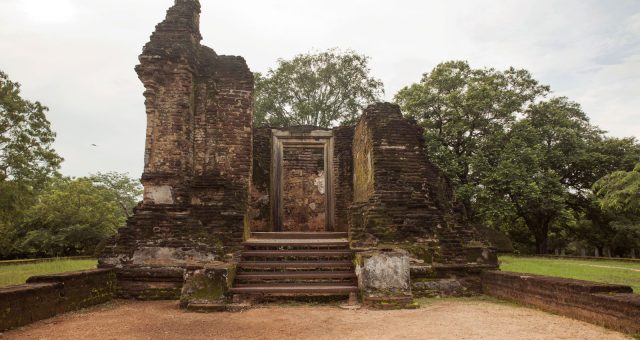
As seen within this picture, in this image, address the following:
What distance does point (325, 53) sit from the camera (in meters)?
23.5

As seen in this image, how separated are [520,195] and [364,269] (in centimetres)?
1381

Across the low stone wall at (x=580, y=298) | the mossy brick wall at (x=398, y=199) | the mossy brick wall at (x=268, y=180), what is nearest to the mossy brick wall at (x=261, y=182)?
the mossy brick wall at (x=268, y=180)

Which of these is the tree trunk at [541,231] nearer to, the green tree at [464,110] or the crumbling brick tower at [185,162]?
the green tree at [464,110]

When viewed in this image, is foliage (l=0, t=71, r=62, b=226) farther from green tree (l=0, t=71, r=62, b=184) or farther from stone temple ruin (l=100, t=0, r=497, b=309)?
stone temple ruin (l=100, t=0, r=497, b=309)

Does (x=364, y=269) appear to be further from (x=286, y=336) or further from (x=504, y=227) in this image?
(x=504, y=227)

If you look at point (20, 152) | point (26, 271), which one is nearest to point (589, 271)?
point (26, 271)

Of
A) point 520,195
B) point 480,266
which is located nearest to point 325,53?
point 520,195

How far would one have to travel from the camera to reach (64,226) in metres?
20.5

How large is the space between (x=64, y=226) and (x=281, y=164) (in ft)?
48.2

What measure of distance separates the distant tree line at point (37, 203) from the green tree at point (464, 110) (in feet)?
45.0

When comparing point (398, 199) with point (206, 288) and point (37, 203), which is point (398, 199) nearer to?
point (206, 288)

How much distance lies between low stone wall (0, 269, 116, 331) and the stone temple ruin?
1.83 ft

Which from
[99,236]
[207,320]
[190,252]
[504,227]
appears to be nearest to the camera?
[207,320]

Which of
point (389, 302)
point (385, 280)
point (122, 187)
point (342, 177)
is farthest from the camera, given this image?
point (122, 187)
